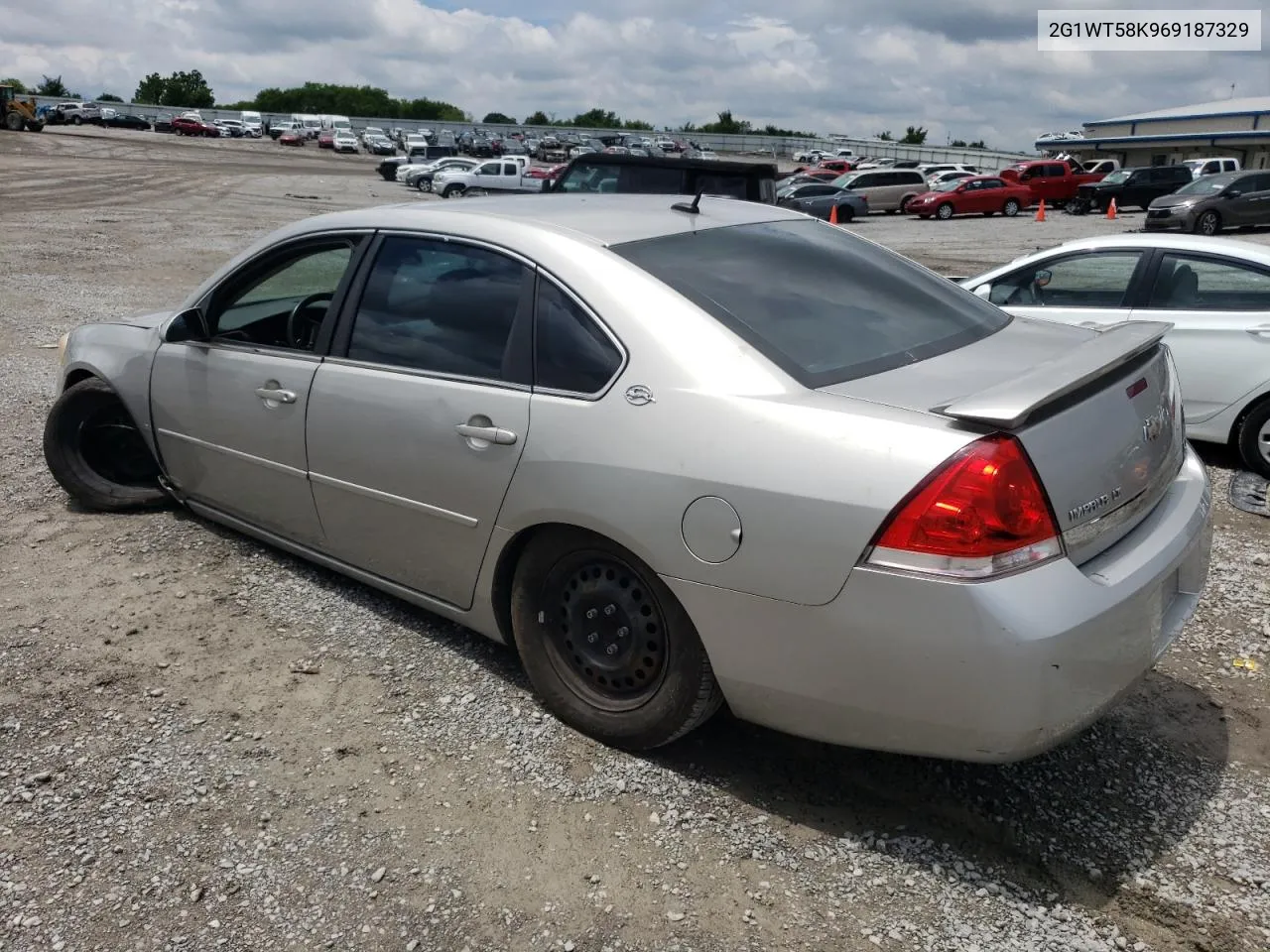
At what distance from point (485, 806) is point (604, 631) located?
61 centimetres

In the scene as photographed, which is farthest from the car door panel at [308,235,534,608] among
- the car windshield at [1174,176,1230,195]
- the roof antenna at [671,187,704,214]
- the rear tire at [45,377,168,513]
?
the car windshield at [1174,176,1230,195]

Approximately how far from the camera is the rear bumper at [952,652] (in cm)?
242

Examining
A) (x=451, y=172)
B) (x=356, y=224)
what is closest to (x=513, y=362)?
(x=356, y=224)

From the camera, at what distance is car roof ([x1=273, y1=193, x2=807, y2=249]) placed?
11.3ft

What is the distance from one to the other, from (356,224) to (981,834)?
3.02 metres

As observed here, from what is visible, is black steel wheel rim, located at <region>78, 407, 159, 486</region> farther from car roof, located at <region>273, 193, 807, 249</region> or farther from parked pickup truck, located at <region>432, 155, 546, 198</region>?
parked pickup truck, located at <region>432, 155, 546, 198</region>

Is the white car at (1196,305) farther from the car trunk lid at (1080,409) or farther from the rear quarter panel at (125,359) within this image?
the rear quarter panel at (125,359)

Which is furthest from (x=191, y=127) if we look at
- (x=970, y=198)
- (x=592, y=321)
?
(x=592, y=321)

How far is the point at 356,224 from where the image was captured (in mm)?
3949

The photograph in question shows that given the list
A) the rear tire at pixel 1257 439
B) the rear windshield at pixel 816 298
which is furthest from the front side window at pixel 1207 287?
the rear windshield at pixel 816 298

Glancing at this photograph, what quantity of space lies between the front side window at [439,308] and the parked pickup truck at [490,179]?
105ft

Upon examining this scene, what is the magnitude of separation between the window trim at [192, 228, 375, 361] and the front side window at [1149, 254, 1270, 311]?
203 inches

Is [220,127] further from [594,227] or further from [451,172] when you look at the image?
[594,227]

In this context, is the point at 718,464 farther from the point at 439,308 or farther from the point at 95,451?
the point at 95,451
